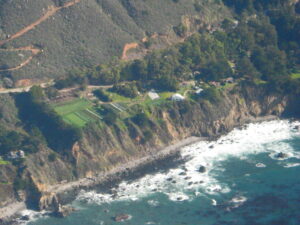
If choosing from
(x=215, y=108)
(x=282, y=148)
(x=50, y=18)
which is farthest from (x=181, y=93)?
(x=50, y=18)

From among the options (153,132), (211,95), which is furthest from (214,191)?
(211,95)

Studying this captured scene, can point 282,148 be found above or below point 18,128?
below

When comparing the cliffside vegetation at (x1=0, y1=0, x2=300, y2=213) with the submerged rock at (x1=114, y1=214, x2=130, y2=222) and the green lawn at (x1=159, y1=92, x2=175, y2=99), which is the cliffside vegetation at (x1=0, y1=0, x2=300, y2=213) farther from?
the submerged rock at (x1=114, y1=214, x2=130, y2=222)

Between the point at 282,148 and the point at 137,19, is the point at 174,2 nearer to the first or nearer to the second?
the point at 137,19

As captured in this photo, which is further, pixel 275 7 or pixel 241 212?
pixel 275 7

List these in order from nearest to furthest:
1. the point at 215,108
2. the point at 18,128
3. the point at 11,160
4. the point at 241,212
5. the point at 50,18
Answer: the point at 241,212
the point at 11,160
the point at 18,128
the point at 215,108
the point at 50,18

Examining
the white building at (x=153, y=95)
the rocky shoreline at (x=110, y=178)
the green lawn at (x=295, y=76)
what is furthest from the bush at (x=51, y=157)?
the green lawn at (x=295, y=76)

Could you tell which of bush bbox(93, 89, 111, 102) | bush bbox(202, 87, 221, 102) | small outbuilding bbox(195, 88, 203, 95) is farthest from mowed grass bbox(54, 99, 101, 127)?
bush bbox(202, 87, 221, 102)
